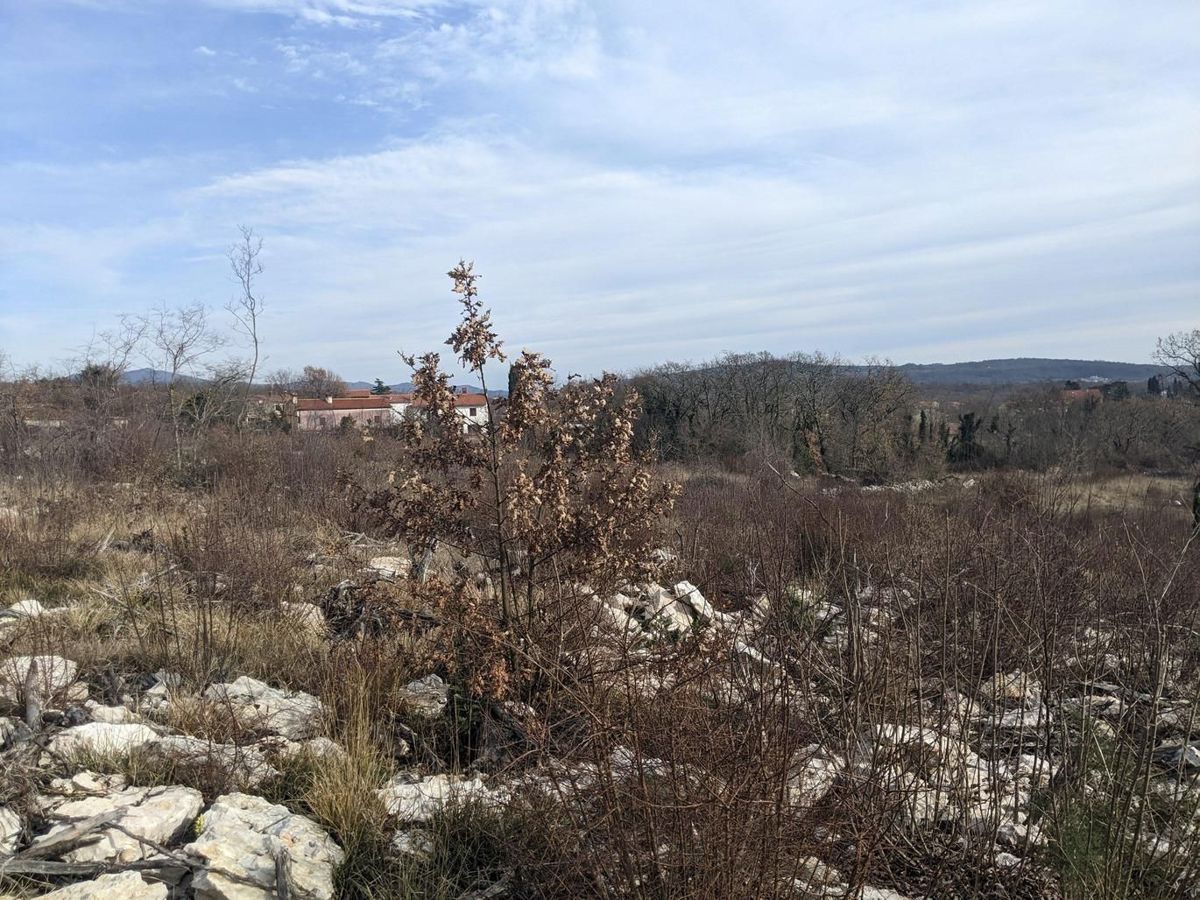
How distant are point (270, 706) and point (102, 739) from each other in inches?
35.1

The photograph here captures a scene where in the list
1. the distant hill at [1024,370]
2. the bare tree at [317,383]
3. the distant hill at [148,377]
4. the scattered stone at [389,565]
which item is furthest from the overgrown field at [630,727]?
the distant hill at [1024,370]

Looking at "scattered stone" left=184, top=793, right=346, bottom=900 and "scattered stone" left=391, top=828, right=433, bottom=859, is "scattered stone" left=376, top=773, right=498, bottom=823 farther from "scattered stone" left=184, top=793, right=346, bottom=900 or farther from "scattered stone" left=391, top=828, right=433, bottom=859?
"scattered stone" left=184, top=793, right=346, bottom=900

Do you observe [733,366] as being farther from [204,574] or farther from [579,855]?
[579,855]

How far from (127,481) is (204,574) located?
6798 mm

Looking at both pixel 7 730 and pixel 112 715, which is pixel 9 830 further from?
pixel 112 715

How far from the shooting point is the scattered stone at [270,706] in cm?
465

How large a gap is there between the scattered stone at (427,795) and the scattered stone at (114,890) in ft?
3.12

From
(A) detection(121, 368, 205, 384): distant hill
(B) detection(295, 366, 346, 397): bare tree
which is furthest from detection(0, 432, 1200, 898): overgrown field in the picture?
(B) detection(295, 366, 346, 397): bare tree

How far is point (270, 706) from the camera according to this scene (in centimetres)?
491

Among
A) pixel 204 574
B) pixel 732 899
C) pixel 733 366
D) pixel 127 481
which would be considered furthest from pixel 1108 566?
pixel 733 366

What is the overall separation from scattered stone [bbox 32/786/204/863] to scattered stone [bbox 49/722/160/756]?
32 centimetres

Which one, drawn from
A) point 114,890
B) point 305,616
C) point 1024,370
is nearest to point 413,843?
point 114,890

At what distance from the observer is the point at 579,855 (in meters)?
2.84

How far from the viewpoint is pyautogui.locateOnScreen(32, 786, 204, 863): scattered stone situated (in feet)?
11.2
